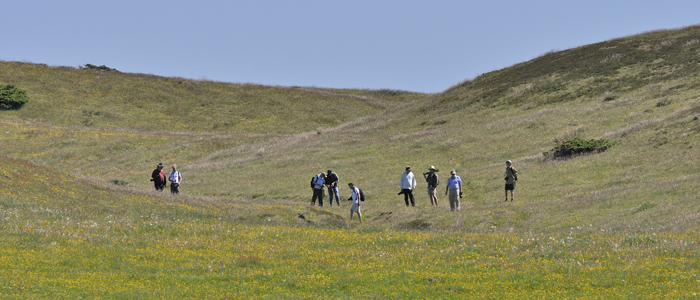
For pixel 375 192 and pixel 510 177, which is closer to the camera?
pixel 510 177

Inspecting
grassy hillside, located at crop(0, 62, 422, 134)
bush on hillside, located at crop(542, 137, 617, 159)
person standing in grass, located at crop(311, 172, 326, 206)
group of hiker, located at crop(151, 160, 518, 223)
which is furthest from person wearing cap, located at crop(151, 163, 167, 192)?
grassy hillside, located at crop(0, 62, 422, 134)

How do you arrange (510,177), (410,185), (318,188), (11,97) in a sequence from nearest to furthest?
(510,177) < (410,185) < (318,188) < (11,97)

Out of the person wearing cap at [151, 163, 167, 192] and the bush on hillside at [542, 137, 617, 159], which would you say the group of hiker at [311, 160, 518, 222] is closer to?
the person wearing cap at [151, 163, 167, 192]

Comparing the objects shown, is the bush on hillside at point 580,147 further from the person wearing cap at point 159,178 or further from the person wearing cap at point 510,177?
the person wearing cap at point 159,178

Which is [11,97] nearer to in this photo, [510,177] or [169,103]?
[169,103]

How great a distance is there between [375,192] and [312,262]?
78.3 feet

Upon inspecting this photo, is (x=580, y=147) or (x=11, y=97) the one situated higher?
(x=11, y=97)

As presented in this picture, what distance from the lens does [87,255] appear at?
16250mm

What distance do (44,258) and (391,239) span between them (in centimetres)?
894

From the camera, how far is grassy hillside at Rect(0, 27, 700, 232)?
28.5 metres

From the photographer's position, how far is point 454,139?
2127 inches

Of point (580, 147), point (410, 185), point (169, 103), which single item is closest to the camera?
point (410, 185)

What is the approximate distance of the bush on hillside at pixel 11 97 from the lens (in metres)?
83.1

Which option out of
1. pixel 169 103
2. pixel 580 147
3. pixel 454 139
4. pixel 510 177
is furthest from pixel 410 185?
pixel 169 103
